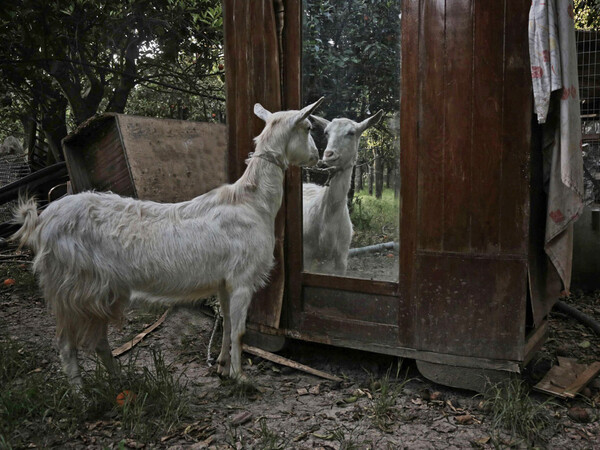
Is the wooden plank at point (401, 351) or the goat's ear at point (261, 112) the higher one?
the goat's ear at point (261, 112)

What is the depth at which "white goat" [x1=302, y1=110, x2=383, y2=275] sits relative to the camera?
12.3 ft

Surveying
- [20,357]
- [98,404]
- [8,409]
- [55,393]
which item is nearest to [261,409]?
[98,404]

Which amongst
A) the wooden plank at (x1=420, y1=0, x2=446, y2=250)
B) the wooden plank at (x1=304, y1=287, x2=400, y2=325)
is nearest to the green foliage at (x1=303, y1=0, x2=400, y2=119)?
the wooden plank at (x1=420, y1=0, x2=446, y2=250)

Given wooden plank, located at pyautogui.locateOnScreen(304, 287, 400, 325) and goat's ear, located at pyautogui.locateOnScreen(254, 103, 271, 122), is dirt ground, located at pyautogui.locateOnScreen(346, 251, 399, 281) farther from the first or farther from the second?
goat's ear, located at pyautogui.locateOnScreen(254, 103, 271, 122)

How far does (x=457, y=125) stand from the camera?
129 inches

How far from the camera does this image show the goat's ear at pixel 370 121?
362 centimetres

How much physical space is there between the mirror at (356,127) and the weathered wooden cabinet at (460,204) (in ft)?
0.34

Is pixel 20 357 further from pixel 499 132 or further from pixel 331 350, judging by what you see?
pixel 499 132

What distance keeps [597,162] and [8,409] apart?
699cm

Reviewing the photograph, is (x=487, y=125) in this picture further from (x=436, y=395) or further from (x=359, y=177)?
(x=436, y=395)

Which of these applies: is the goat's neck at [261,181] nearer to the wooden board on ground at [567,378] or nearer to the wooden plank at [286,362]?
the wooden plank at [286,362]

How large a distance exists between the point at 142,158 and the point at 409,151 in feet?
8.61

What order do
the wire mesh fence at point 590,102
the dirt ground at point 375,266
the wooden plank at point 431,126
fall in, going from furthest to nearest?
the wire mesh fence at point 590,102 → the dirt ground at point 375,266 → the wooden plank at point 431,126

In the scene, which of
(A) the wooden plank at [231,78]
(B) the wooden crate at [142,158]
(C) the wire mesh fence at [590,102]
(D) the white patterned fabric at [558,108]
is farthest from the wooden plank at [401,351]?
(C) the wire mesh fence at [590,102]
